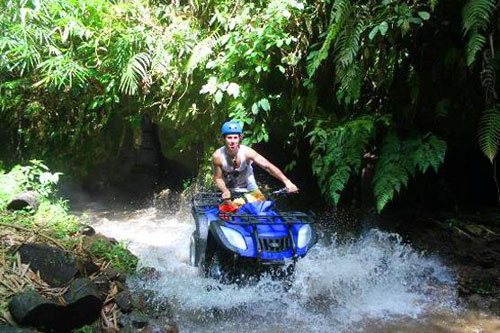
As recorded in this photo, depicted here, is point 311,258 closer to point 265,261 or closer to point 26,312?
point 265,261

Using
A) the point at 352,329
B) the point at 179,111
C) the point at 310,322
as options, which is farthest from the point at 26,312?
the point at 179,111

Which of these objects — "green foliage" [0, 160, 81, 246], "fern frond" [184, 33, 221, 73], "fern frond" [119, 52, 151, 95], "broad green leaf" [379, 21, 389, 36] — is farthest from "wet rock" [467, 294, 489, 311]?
"fern frond" [119, 52, 151, 95]

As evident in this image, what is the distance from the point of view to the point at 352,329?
13.0 ft

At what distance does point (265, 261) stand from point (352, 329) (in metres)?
0.97

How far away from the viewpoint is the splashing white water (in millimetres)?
4137

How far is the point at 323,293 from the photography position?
4742 mm

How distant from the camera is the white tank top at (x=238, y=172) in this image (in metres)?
5.38

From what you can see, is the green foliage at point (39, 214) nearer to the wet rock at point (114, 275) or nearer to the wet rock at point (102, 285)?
the wet rock at point (114, 275)

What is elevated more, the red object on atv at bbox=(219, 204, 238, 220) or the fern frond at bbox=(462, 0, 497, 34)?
the fern frond at bbox=(462, 0, 497, 34)

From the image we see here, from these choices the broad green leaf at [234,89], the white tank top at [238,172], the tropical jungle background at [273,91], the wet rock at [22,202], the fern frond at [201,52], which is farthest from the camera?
the fern frond at [201,52]

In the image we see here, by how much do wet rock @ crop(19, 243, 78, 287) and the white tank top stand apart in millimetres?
2076

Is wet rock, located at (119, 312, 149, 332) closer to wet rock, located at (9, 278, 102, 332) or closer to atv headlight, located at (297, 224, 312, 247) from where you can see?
wet rock, located at (9, 278, 102, 332)

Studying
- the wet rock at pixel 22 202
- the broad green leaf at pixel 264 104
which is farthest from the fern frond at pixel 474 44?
the wet rock at pixel 22 202

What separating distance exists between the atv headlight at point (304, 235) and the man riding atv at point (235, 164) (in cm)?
79
